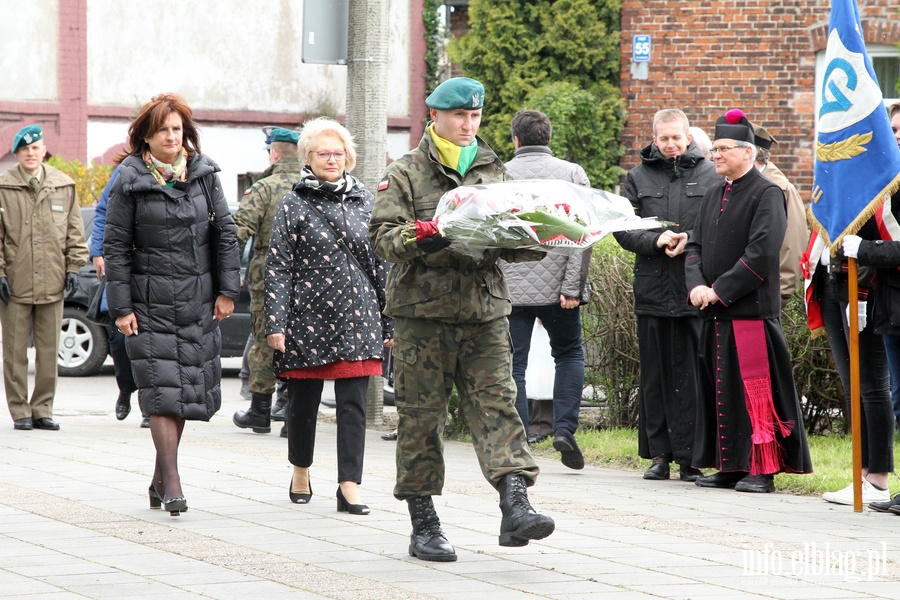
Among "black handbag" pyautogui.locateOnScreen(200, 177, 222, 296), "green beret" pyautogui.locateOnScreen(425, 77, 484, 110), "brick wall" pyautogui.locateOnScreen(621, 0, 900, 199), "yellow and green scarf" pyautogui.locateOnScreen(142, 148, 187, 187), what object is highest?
"brick wall" pyautogui.locateOnScreen(621, 0, 900, 199)

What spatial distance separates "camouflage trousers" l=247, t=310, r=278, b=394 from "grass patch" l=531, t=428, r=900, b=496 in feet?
6.33

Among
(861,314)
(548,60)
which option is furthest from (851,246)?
(548,60)

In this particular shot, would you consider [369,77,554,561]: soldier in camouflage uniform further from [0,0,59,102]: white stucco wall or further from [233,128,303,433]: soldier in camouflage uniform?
[0,0,59,102]: white stucco wall

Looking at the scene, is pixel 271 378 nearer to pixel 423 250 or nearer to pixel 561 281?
pixel 561 281

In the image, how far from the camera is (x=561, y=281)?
340 inches

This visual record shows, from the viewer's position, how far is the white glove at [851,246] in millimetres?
6867

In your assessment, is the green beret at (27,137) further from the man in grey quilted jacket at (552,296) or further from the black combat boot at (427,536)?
the black combat boot at (427,536)

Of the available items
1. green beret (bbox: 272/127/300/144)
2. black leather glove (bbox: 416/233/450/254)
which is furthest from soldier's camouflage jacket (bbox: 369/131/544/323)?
green beret (bbox: 272/127/300/144)

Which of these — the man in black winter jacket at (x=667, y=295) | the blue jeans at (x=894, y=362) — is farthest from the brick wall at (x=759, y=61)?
the blue jeans at (x=894, y=362)

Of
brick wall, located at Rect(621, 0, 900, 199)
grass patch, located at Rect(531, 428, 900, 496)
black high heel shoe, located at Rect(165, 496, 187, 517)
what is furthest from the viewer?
brick wall, located at Rect(621, 0, 900, 199)

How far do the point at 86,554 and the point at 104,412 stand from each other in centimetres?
605

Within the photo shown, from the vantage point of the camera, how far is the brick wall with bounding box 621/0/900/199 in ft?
56.2

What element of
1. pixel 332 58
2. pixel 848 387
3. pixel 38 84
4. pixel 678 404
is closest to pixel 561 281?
pixel 678 404

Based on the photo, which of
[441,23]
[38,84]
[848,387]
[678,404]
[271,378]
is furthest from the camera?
[441,23]
